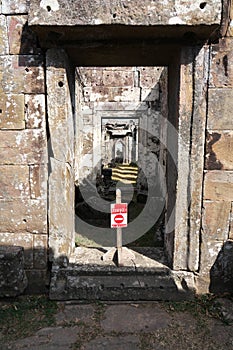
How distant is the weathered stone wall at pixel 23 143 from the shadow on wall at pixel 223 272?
1.83m

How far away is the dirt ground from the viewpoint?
7.62 feet

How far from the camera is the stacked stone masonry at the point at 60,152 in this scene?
2.77 metres

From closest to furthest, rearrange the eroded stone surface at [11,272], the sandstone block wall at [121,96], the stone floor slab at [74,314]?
the stone floor slab at [74,314] < the eroded stone surface at [11,272] < the sandstone block wall at [121,96]

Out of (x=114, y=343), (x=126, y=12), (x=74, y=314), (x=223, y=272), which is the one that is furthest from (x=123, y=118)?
(x=114, y=343)

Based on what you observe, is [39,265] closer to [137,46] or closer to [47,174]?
[47,174]

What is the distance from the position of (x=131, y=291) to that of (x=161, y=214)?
10.5 ft

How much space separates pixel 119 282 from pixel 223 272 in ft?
3.68

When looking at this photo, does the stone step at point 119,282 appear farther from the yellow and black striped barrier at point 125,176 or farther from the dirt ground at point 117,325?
the yellow and black striped barrier at point 125,176

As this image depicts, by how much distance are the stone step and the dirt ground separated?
0.08 metres

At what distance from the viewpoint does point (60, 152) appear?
295 cm

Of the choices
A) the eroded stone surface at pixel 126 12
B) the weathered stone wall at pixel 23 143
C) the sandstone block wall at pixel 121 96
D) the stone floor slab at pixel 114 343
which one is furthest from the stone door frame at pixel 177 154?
the sandstone block wall at pixel 121 96

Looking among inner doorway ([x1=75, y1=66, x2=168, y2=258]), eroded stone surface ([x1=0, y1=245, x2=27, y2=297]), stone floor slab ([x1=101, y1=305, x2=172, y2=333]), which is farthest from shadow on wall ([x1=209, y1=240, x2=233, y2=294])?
inner doorway ([x1=75, y1=66, x2=168, y2=258])

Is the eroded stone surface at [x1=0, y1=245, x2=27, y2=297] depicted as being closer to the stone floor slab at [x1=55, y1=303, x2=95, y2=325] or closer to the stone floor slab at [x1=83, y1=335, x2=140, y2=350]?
the stone floor slab at [x1=55, y1=303, x2=95, y2=325]

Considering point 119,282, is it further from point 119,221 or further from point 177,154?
point 177,154
